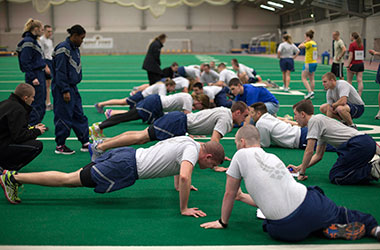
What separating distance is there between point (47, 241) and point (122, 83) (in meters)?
14.0

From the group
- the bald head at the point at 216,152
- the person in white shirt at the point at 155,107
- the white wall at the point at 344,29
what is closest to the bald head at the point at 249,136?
the bald head at the point at 216,152

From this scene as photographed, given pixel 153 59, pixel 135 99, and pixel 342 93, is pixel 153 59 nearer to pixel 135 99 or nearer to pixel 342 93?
pixel 135 99

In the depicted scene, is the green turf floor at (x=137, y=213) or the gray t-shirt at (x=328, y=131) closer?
the green turf floor at (x=137, y=213)

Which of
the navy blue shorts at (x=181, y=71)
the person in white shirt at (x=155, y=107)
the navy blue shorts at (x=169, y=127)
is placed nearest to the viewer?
the navy blue shorts at (x=169, y=127)

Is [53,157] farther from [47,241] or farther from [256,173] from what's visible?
[256,173]

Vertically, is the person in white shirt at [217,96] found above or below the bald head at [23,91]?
below

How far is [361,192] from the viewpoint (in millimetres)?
4906

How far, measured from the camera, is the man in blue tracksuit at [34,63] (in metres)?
7.97

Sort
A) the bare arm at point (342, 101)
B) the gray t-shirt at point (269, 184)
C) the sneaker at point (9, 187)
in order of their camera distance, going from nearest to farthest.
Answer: the gray t-shirt at point (269, 184) → the sneaker at point (9, 187) → the bare arm at point (342, 101)

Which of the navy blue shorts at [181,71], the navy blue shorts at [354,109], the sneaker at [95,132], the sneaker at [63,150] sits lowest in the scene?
the sneaker at [63,150]

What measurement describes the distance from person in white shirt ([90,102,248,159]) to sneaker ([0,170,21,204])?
5.55ft

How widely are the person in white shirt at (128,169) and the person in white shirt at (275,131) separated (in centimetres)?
279

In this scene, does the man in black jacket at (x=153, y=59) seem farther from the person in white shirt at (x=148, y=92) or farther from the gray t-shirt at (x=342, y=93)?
the gray t-shirt at (x=342, y=93)

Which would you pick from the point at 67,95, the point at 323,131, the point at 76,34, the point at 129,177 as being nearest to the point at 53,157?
the point at 67,95
